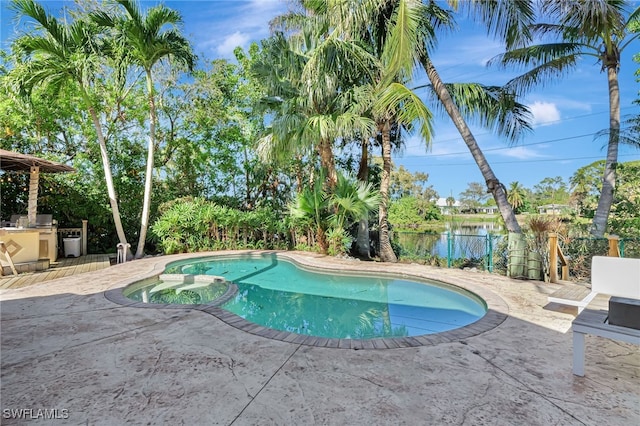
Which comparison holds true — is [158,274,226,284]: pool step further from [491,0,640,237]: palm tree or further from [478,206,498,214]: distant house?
[478,206,498,214]: distant house

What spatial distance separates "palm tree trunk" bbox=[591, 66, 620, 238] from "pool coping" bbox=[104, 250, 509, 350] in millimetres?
4848

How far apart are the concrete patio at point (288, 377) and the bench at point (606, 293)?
179 mm

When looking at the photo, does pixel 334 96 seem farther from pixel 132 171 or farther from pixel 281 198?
pixel 132 171

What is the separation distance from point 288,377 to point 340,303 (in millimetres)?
3175

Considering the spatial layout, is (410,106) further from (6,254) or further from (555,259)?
(6,254)

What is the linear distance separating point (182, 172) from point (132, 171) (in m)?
1.87

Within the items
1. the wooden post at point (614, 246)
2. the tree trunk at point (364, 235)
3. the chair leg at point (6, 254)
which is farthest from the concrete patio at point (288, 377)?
the tree trunk at point (364, 235)

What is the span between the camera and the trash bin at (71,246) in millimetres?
8836

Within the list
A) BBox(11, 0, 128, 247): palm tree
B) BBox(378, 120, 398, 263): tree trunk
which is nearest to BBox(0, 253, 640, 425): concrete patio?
BBox(378, 120, 398, 263): tree trunk

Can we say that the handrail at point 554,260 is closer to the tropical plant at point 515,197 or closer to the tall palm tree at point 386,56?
the tall palm tree at point 386,56

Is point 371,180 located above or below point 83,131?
below

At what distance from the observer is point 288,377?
8.37ft

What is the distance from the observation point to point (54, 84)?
7.96 metres

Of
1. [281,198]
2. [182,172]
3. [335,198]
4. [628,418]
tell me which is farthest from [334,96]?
[628,418]
